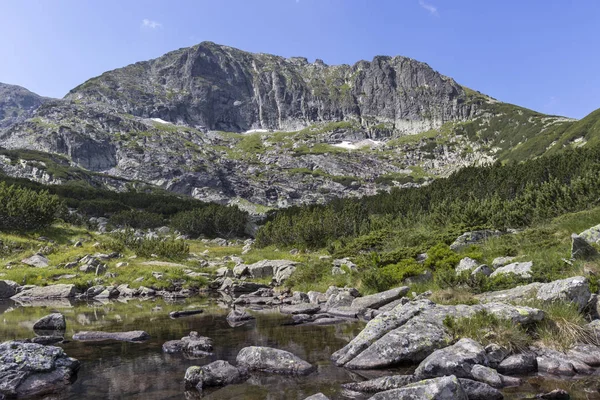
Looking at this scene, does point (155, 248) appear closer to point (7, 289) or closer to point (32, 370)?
point (7, 289)

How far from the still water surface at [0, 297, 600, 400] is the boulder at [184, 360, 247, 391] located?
Answer: 0.30 m

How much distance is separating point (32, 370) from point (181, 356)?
4241 millimetres

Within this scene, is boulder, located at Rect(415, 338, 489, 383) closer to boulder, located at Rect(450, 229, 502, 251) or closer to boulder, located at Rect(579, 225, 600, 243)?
boulder, located at Rect(579, 225, 600, 243)

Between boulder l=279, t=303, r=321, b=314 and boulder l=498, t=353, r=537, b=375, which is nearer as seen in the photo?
boulder l=498, t=353, r=537, b=375

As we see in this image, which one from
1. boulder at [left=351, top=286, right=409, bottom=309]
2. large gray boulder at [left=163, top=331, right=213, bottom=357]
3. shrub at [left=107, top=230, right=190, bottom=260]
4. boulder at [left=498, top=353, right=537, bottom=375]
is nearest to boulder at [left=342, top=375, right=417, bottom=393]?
boulder at [left=498, top=353, right=537, bottom=375]

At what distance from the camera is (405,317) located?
12.4m

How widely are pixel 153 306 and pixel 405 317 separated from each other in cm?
1936

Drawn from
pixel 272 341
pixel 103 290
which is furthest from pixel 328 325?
pixel 103 290

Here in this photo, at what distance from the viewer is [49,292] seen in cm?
3095

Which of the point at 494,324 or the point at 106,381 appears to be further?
the point at 494,324

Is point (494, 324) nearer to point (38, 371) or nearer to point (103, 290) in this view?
point (38, 371)

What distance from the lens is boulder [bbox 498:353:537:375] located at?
392 inches

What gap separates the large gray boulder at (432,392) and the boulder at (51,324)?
53.0ft

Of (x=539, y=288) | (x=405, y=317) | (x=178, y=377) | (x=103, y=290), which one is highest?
(x=539, y=288)
